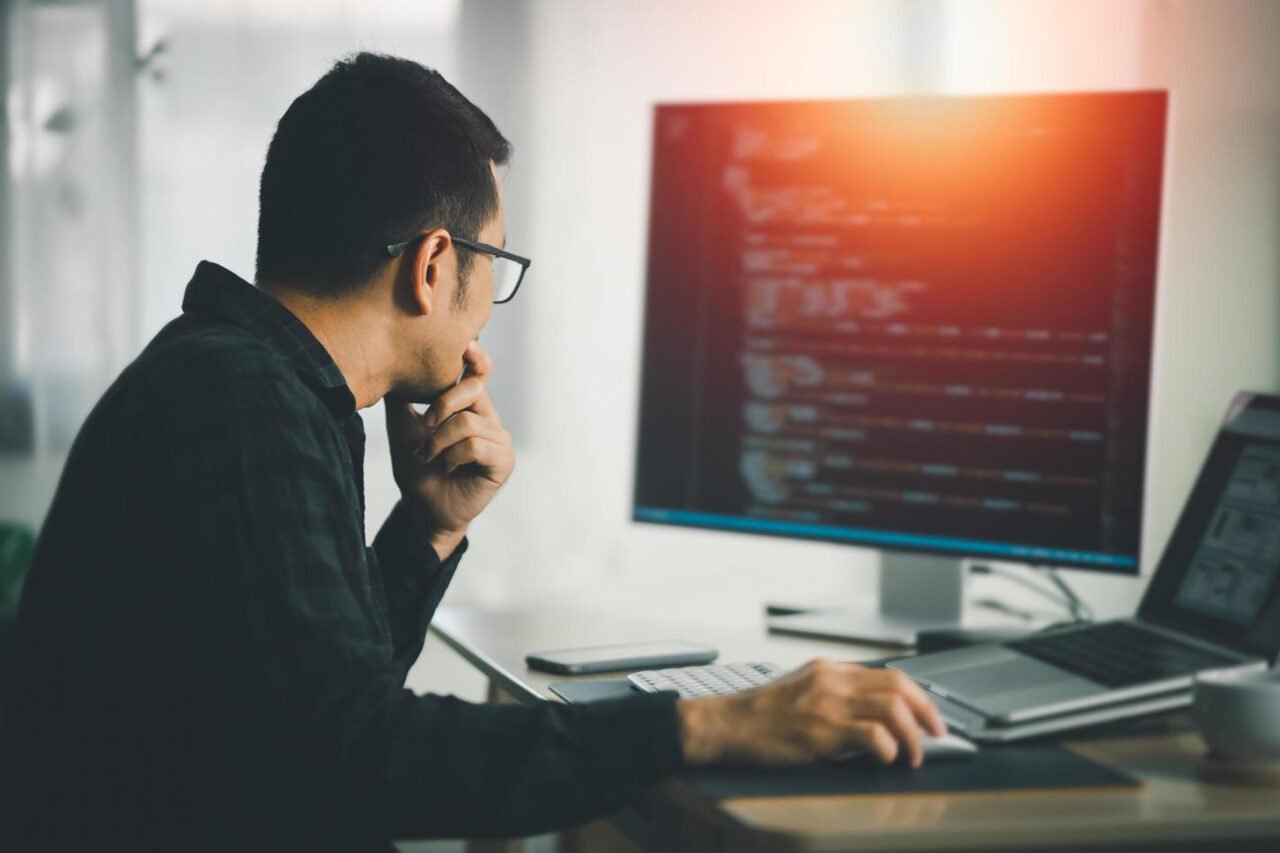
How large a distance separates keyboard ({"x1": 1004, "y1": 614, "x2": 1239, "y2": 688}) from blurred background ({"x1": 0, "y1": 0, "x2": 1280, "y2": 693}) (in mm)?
911

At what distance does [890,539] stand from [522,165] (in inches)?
46.3

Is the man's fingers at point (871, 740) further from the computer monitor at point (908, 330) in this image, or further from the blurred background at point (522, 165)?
the blurred background at point (522, 165)

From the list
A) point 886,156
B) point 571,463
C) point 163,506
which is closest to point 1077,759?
point 163,506

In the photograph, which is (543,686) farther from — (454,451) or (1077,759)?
(1077,759)

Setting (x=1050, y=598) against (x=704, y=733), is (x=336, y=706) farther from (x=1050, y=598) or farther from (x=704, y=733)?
(x=1050, y=598)

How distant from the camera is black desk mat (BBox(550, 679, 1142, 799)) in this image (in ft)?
2.86

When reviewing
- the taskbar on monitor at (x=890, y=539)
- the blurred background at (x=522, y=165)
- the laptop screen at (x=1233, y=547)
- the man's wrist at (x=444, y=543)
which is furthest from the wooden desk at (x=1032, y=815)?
the blurred background at (x=522, y=165)

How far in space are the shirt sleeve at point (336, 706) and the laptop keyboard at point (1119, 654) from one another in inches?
16.6

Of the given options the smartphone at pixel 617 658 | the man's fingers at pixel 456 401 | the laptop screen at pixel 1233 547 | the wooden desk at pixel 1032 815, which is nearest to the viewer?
the wooden desk at pixel 1032 815

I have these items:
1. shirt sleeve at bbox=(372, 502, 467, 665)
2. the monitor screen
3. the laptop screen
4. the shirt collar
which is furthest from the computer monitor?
the shirt collar

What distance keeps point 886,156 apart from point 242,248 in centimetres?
129

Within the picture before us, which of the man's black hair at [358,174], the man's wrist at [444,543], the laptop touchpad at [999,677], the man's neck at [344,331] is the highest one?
the man's black hair at [358,174]

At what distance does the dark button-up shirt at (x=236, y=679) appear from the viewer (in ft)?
2.77

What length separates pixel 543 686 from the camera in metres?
1.21
